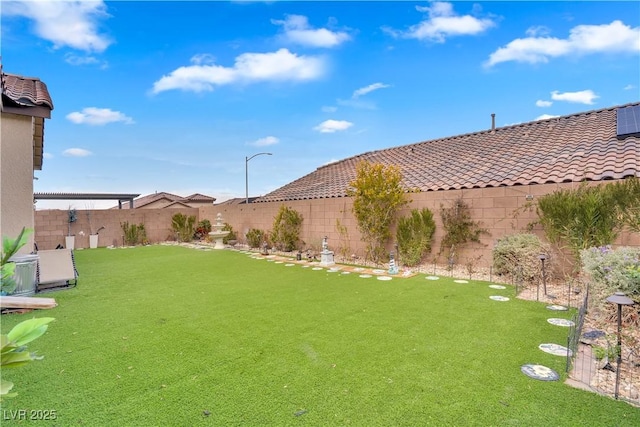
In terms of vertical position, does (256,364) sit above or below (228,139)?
below

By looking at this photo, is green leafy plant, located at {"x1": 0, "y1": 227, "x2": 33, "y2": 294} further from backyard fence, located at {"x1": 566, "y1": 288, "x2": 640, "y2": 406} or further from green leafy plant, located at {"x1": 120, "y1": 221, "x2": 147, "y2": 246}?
green leafy plant, located at {"x1": 120, "y1": 221, "x2": 147, "y2": 246}

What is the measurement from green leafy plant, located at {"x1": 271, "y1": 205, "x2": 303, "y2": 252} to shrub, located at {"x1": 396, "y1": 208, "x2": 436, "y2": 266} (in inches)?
216

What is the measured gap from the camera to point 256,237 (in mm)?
16281

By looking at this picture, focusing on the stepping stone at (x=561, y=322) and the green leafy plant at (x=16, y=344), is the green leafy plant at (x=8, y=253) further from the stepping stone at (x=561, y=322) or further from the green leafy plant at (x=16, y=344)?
the stepping stone at (x=561, y=322)

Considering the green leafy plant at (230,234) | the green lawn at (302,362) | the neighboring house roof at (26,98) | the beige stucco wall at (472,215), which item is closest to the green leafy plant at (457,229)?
the beige stucco wall at (472,215)

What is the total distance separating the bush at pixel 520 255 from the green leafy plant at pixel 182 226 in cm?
1715

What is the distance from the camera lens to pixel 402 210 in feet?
36.6

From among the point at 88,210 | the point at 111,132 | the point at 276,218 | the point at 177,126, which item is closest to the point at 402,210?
the point at 276,218

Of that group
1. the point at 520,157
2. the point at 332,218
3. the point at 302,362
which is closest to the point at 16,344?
the point at 302,362

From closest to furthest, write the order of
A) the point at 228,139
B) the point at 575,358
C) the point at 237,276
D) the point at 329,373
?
1. the point at 329,373
2. the point at 575,358
3. the point at 237,276
4. the point at 228,139

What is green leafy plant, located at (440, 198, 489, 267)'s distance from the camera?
9.54 m

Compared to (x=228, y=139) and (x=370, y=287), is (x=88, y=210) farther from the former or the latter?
(x=370, y=287)

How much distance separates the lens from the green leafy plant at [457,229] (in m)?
9.54

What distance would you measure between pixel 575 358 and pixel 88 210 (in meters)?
20.8
